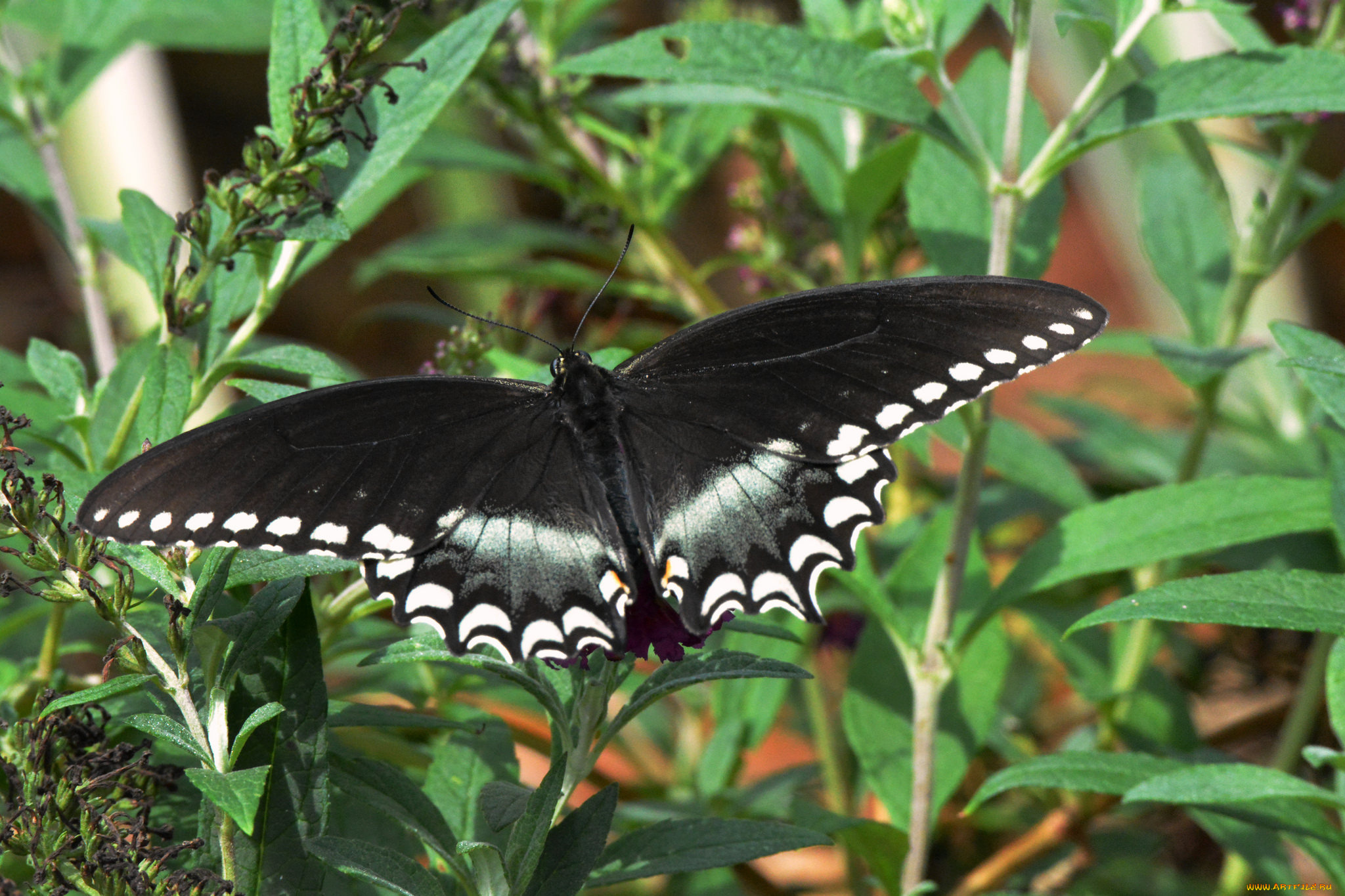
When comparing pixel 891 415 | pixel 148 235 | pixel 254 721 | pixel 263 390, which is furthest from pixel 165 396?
pixel 891 415

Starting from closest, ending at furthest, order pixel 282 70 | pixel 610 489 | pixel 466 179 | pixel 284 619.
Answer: pixel 284 619
pixel 282 70
pixel 610 489
pixel 466 179

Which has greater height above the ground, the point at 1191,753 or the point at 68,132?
the point at 68,132

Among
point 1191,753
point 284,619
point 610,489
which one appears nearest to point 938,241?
point 610,489

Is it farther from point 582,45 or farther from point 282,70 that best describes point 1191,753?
point 582,45

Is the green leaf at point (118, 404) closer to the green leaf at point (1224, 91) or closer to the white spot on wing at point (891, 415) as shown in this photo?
the white spot on wing at point (891, 415)

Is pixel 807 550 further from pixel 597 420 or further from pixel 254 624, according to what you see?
pixel 254 624

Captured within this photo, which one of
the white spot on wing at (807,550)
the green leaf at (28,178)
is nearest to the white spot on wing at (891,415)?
the white spot on wing at (807,550)

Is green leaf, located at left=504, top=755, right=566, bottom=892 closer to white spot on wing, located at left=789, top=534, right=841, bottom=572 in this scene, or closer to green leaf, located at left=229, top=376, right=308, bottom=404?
white spot on wing, located at left=789, top=534, right=841, bottom=572
